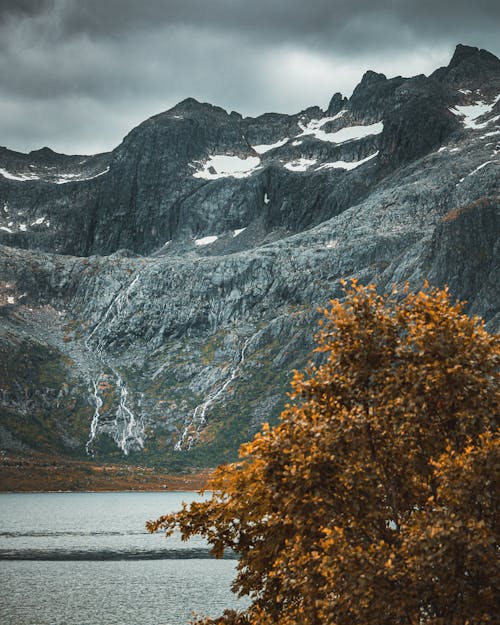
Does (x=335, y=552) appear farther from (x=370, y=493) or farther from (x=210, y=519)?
(x=210, y=519)

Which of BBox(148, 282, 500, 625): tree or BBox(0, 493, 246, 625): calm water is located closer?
BBox(148, 282, 500, 625): tree

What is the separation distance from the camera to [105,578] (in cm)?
10200

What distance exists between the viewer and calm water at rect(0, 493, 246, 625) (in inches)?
3007

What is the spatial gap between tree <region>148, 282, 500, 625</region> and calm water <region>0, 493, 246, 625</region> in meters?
48.0

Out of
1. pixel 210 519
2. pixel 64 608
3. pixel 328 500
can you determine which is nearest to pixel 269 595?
pixel 210 519

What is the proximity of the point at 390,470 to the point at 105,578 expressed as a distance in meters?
88.9

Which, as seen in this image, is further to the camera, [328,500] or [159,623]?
[159,623]

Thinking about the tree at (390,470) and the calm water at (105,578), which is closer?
the tree at (390,470)

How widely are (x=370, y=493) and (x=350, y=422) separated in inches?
86.8

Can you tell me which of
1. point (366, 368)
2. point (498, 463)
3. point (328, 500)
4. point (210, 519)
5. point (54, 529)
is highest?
point (366, 368)

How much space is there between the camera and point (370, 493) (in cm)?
2170

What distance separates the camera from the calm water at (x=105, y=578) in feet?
251

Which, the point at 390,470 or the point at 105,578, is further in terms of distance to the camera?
the point at 105,578

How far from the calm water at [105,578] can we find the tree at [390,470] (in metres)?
48.0
